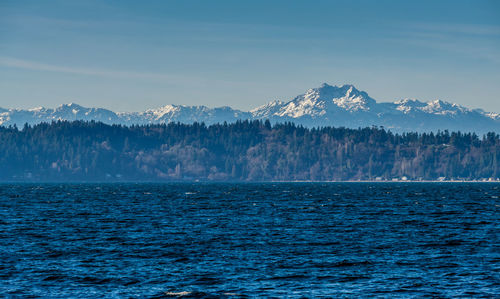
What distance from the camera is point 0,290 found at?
4003 centimetres

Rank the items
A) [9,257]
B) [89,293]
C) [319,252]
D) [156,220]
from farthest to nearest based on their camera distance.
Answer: [156,220] < [319,252] < [9,257] < [89,293]

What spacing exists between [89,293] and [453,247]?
31.7m

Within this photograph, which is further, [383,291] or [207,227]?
[207,227]

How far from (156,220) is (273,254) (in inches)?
1410

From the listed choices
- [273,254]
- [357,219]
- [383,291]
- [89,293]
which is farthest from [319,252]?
[357,219]

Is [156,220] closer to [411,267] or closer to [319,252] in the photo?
[319,252]

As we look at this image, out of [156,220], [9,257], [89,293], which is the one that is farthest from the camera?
[156,220]

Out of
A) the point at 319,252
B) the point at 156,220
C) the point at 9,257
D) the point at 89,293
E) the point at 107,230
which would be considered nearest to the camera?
the point at 89,293

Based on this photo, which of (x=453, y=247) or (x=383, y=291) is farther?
(x=453, y=247)

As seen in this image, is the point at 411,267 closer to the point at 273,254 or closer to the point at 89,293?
the point at 273,254

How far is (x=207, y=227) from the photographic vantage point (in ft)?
254

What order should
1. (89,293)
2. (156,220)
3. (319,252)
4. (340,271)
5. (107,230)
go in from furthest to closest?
(156,220), (107,230), (319,252), (340,271), (89,293)

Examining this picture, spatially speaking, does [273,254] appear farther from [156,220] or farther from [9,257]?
[156,220]

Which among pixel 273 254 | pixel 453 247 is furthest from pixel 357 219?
pixel 273 254
